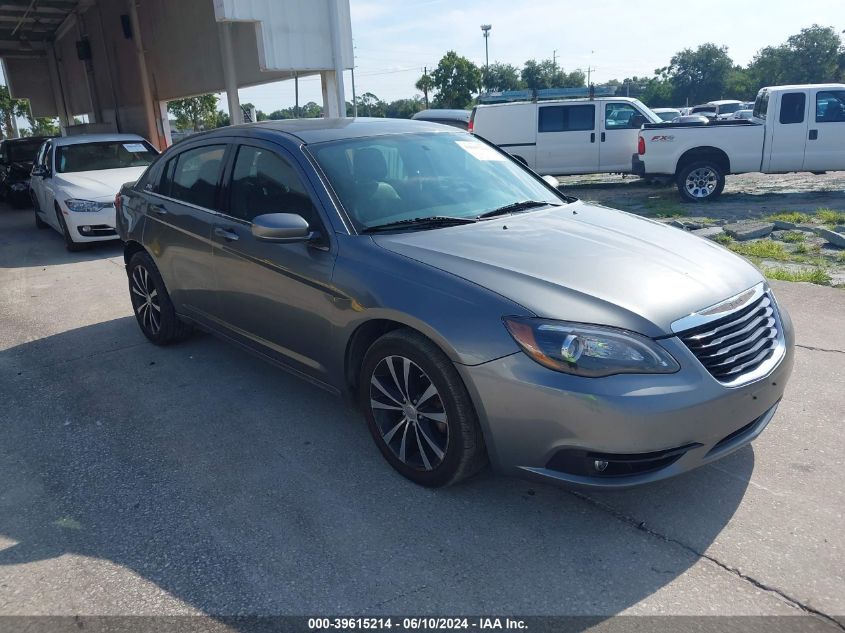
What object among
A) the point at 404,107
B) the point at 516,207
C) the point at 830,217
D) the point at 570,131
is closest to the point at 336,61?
the point at 570,131

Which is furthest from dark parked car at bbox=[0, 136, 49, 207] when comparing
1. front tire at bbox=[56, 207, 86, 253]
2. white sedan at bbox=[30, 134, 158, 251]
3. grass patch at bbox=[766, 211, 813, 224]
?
grass patch at bbox=[766, 211, 813, 224]

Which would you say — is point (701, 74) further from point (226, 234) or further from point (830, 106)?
point (226, 234)

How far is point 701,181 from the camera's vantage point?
12664mm

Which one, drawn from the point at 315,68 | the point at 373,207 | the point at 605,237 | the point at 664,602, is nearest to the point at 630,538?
the point at 664,602

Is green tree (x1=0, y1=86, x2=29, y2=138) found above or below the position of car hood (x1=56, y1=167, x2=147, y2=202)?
above

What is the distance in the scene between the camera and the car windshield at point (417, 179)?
369 cm

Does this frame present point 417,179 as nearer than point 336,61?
Yes

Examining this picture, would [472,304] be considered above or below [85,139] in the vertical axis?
below

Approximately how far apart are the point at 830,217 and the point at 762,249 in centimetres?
286

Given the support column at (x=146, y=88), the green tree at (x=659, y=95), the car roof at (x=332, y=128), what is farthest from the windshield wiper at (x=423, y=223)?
the green tree at (x=659, y=95)

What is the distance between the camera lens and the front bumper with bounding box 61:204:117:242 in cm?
949

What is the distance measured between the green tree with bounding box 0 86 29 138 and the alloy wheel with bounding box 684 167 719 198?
49.8m

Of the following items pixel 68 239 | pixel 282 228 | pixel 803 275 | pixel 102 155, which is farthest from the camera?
pixel 102 155

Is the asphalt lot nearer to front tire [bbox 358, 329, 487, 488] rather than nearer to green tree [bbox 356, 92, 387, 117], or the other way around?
front tire [bbox 358, 329, 487, 488]
